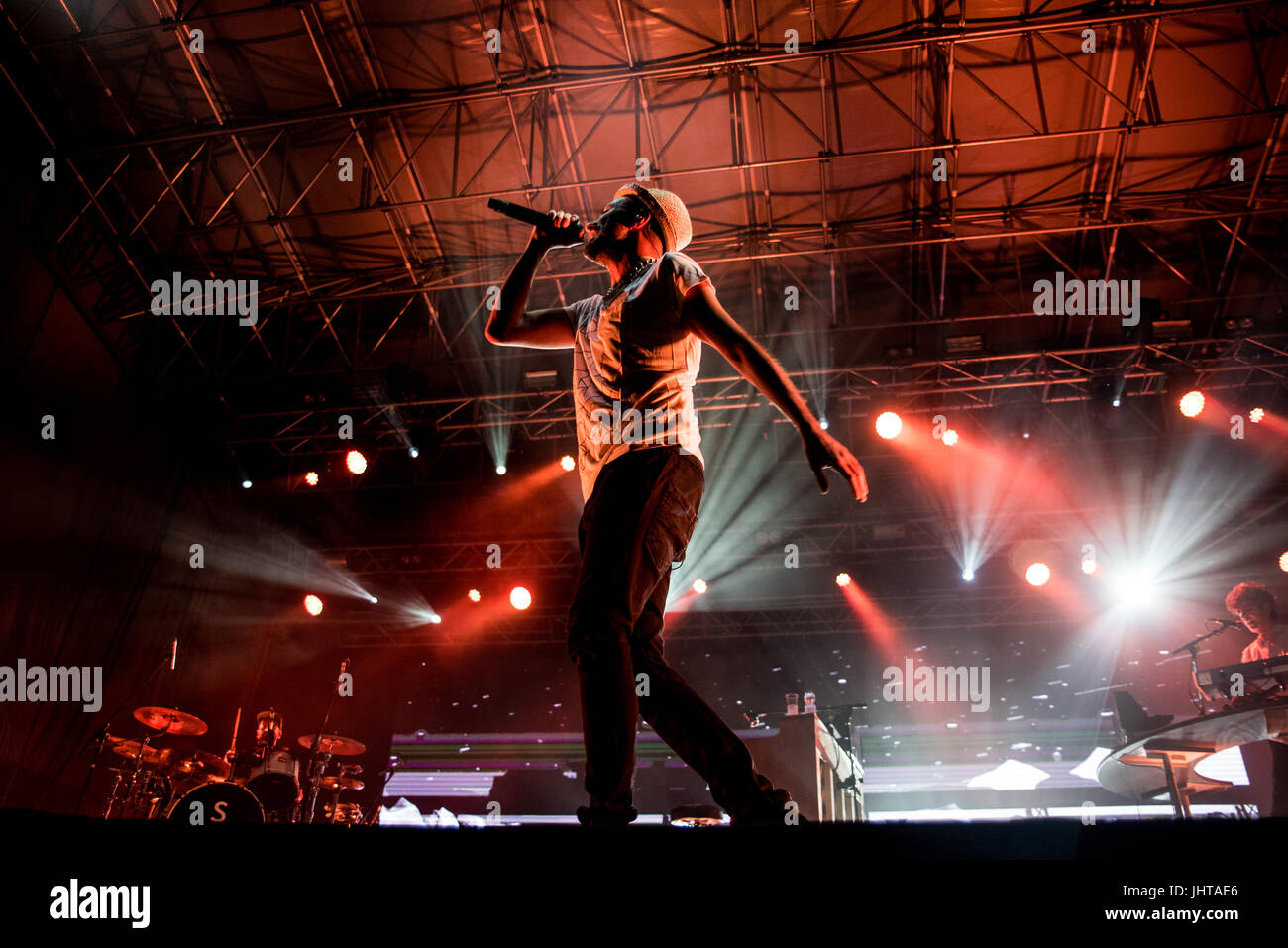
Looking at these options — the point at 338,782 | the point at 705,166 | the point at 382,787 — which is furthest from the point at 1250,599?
the point at 382,787

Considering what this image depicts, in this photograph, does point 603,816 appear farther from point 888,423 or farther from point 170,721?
point 888,423

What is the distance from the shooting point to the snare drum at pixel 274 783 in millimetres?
7555

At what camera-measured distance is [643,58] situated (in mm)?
7562

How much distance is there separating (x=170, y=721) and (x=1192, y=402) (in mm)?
10921

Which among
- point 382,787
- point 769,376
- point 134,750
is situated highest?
point 769,376

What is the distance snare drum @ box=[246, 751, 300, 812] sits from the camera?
7.55 m

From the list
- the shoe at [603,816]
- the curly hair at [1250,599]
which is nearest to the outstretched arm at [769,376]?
the shoe at [603,816]

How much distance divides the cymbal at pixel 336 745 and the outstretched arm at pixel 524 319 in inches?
291

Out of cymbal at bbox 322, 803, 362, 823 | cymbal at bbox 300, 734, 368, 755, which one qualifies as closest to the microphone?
cymbal at bbox 300, 734, 368, 755

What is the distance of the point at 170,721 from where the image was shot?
788 cm

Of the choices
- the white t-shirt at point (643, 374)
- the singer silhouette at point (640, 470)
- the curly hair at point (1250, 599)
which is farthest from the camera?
the curly hair at point (1250, 599)
